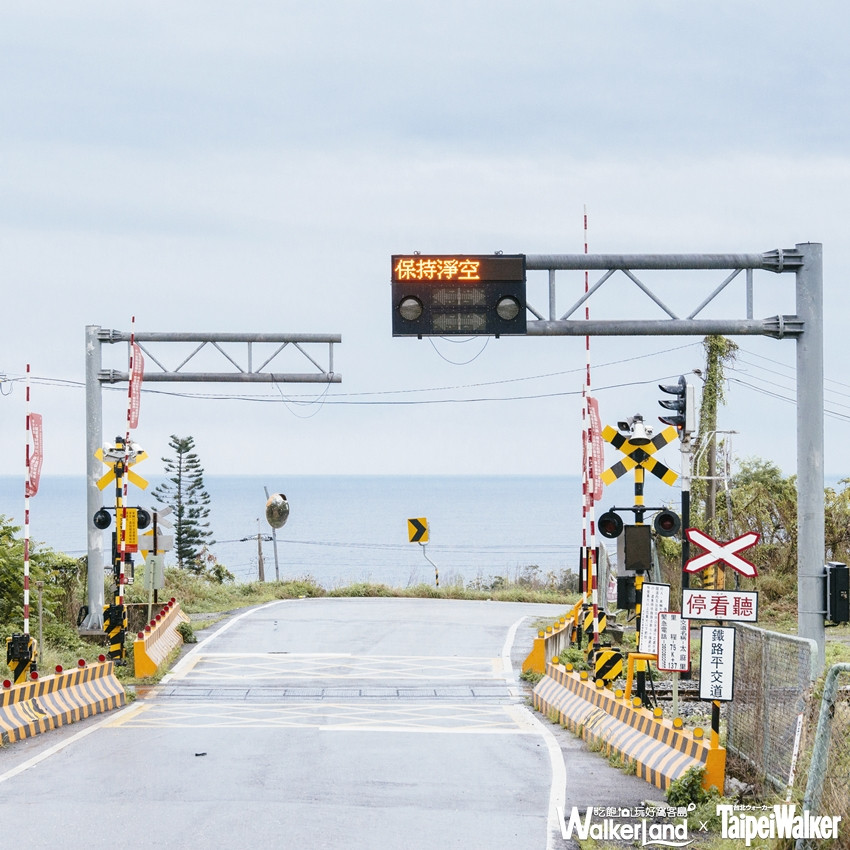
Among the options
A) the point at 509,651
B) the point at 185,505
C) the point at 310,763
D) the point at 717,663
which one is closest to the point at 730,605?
the point at 717,663

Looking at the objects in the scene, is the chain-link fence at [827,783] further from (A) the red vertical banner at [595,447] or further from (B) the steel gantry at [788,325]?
(A) the red vertical banner at [595,447]

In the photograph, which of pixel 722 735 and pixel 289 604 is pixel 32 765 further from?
pixel 289 604

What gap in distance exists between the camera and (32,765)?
12945mm

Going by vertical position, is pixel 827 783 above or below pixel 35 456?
below

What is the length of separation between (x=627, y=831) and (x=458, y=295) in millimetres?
7522

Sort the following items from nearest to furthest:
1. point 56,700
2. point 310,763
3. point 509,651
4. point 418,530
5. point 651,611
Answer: point 310,763 < point 651,611 < point 56,700 < point 509,651 < point 418,530

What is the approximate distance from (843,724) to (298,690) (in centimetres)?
1161

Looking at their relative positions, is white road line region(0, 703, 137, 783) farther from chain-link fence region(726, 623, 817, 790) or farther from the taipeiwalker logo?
chain-link fence region(726, 623, 817, 790)

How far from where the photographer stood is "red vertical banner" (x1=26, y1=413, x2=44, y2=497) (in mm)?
18891

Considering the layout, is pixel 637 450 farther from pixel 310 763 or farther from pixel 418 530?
pixel 418 530

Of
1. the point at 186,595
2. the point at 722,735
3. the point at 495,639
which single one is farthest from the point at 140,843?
the point at 186,595

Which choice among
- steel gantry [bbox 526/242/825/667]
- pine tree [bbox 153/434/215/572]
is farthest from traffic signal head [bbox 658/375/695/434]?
pine tree [bbox 153/434/215/572]

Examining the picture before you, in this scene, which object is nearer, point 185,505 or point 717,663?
point 717,663
